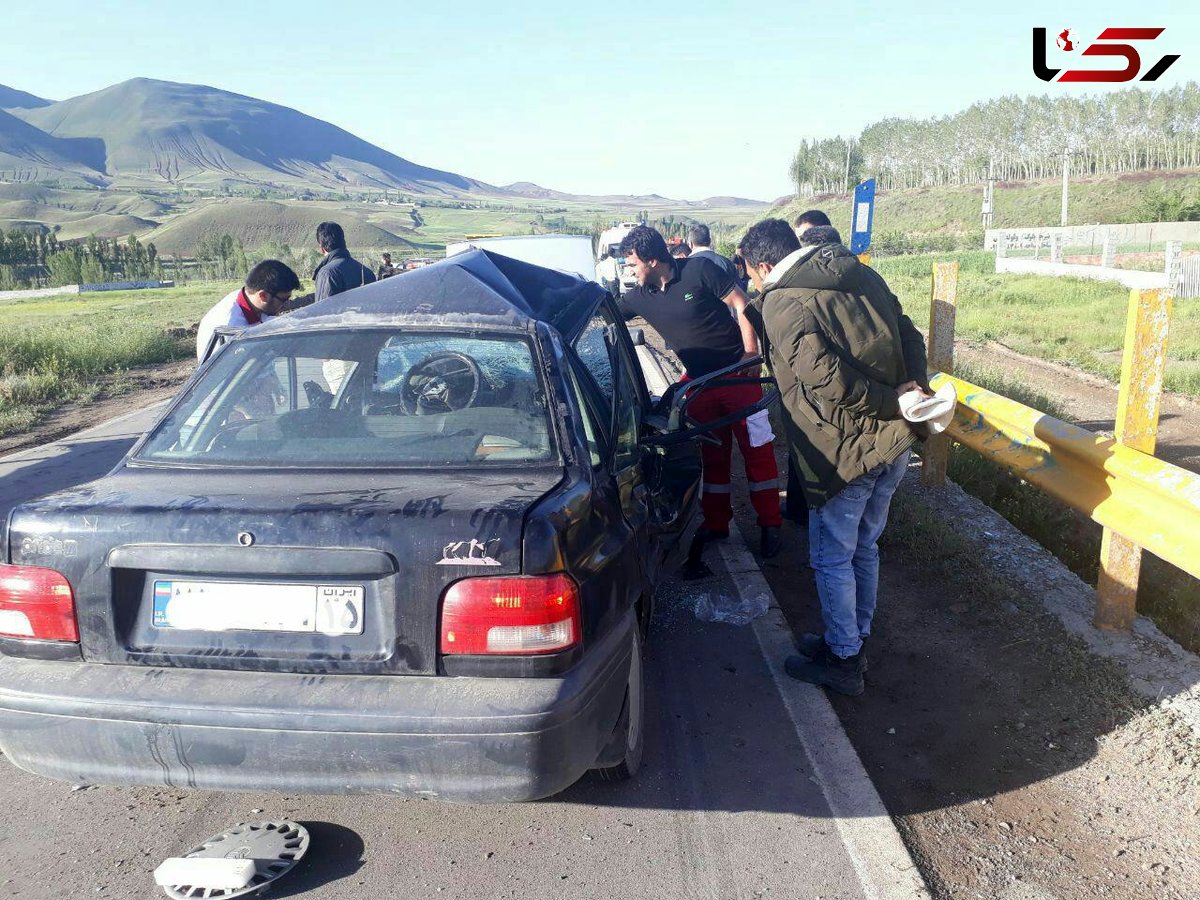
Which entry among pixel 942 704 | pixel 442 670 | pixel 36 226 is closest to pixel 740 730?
pixel 942 704

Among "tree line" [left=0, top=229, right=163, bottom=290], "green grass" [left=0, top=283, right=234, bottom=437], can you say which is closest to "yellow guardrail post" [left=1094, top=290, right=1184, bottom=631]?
"green grass" [left=0, top=283, right=234, bottom=437]

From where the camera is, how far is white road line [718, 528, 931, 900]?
261 centimetres

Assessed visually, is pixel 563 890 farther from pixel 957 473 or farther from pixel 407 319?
pixel 957 473

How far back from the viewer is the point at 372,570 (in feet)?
7.93

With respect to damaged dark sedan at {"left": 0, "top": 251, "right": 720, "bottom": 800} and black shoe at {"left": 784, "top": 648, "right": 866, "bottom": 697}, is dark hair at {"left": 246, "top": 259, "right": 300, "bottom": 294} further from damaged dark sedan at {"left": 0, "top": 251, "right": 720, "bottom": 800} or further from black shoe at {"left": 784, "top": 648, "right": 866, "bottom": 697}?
black shoe at {"left": 784, "top": 648, "right": 866, "bottom": 697}

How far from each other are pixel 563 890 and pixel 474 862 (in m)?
0.31

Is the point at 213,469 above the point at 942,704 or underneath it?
above

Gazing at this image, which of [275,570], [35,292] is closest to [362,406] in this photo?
[275,570]

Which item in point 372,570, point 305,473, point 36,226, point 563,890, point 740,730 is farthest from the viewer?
point 36,226

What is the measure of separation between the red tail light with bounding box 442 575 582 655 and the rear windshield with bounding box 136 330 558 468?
513 millimetres

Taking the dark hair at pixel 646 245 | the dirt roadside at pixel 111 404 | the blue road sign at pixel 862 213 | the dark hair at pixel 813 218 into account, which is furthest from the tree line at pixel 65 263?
the dark hair at pixel 646 245

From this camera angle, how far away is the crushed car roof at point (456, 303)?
10.5ft

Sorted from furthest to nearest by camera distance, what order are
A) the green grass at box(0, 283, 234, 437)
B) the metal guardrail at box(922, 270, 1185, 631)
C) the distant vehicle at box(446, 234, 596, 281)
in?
the distant vehicle at box(446, 234, 596, 281) → the green grass at box(0, 283, 234, 437) → the metal guardrail at box(922, 270, 1185, 631)

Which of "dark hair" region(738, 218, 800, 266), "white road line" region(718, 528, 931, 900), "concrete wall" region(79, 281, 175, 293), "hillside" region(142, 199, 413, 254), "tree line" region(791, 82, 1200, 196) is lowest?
"white road line" region(718, 528, 931, 900)
